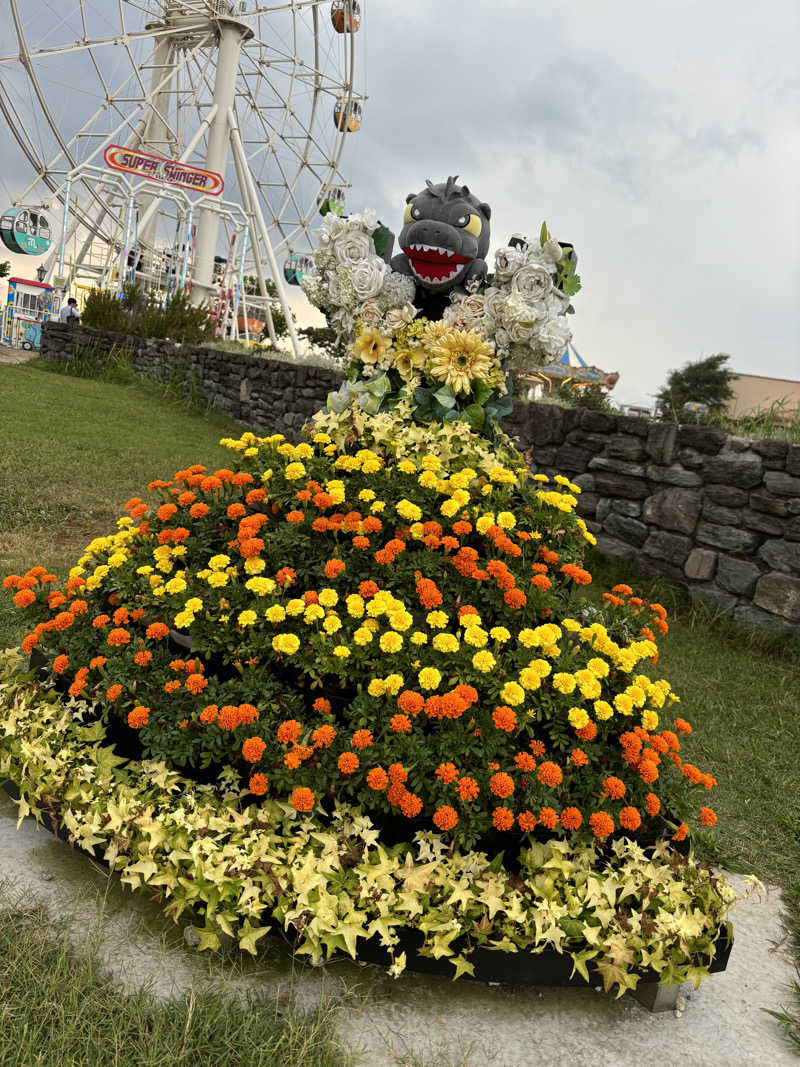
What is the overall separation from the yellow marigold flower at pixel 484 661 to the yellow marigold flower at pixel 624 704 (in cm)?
33

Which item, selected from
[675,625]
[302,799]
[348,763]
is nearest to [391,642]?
[348,763]

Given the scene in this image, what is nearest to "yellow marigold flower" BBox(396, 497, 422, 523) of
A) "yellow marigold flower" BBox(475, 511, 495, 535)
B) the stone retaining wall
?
"yellow marigold flower" BBox(475, 511, 495, 535)

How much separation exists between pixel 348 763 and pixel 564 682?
559 millimetres

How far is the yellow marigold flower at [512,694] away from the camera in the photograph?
171cm

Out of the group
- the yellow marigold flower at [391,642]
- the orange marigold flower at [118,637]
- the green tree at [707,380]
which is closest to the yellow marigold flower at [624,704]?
the yellow marigold flower at [391,642]

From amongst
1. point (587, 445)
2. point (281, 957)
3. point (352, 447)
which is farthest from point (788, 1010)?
point (587, 445)

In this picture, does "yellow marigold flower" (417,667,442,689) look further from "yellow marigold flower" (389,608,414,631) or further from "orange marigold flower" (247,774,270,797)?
"orange marigold flower" (247,774,270,797)

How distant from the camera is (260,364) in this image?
9.65 m

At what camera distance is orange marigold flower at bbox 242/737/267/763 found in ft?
5.42

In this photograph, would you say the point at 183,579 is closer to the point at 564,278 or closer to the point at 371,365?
the point at 371,365

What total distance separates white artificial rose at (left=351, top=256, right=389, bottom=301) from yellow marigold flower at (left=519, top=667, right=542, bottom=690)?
6.83ft

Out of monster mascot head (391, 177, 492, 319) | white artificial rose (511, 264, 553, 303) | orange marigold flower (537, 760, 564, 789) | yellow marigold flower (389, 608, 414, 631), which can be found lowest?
orange marigold flower (537, 760, 564, 789)

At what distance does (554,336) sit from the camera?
3.09 m

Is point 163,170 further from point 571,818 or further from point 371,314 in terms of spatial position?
point 571,818
